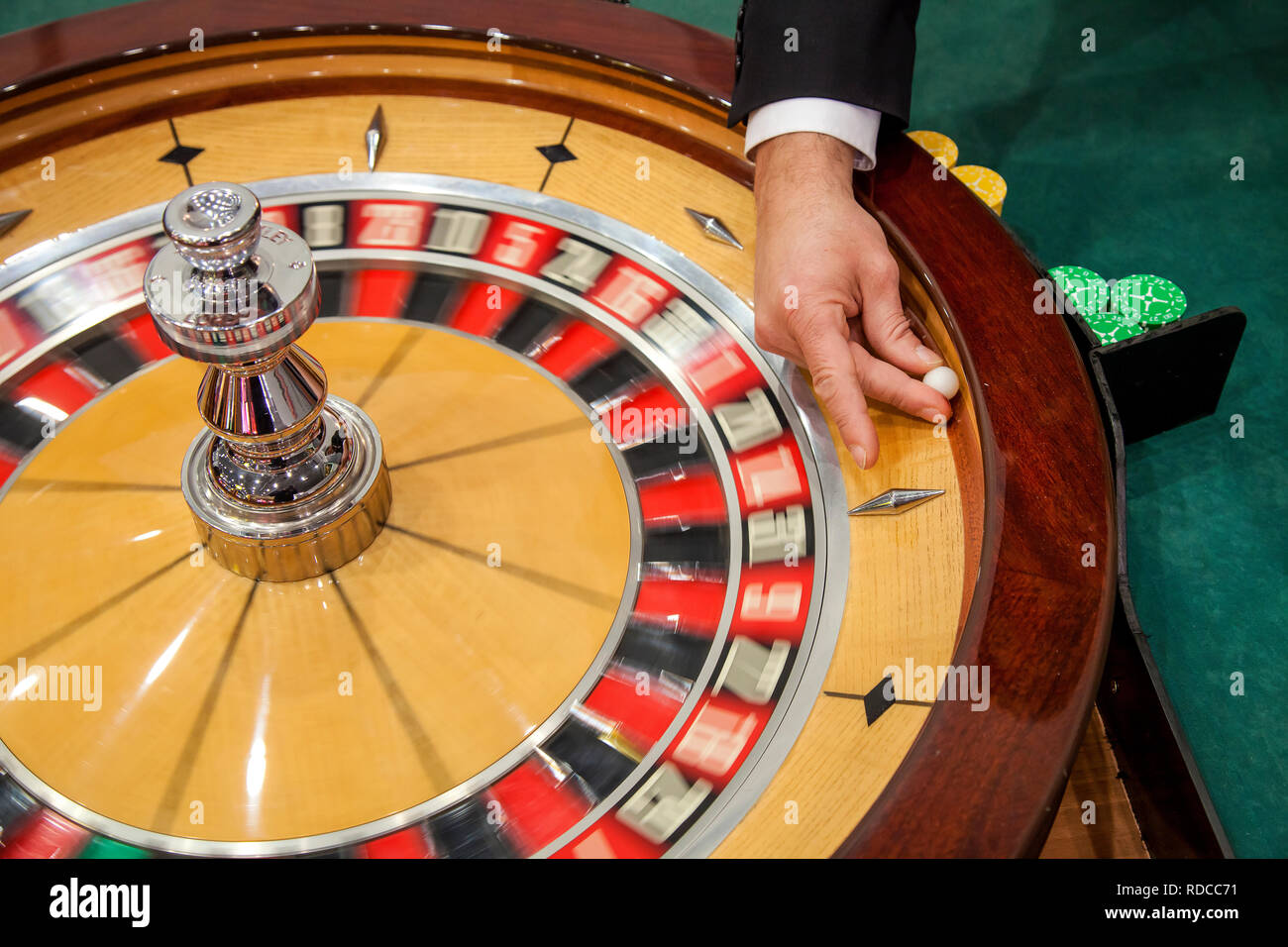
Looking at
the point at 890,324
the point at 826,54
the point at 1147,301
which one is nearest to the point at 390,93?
the point at 826,54

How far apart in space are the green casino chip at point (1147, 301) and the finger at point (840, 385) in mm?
1112

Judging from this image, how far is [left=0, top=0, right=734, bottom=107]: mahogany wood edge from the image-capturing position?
2.31 meters

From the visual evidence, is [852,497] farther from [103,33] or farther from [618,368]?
[103,33]

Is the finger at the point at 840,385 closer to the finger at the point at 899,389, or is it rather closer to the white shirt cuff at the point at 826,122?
the finger at the point at 899,389

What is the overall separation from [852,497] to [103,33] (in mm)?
1696

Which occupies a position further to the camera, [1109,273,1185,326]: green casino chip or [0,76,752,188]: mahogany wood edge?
[1109,273,1185,326]: green casino chip

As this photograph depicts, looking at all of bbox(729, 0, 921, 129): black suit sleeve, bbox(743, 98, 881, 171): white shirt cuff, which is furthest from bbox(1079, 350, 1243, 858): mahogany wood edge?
bbox(729, 0, 921, 129): black suit sleeve

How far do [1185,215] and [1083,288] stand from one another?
465mm

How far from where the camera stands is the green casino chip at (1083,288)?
278 cm

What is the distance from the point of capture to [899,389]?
189cm

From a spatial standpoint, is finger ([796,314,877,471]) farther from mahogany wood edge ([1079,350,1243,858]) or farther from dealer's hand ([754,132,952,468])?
mahogany wood edge ([1079,350,1243,858])

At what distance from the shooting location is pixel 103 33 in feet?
7.74

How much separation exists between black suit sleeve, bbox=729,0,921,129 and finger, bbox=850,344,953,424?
58 cm
